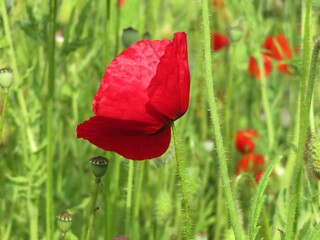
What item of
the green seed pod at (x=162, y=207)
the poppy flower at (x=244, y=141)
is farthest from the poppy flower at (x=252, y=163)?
the green seed pod at (x=162, y=207)

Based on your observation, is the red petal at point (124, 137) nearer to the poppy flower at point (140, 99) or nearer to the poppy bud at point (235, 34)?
the poppy flower at point (140, 99)

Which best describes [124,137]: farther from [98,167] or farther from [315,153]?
[315,153]

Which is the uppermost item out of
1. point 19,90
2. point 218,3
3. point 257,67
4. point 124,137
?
point 218,3

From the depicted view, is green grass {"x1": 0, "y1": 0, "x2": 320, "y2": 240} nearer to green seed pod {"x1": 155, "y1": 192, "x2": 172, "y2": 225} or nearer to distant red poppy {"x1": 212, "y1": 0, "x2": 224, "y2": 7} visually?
green seed pod {"x1": 155, "y1": 192, "x2": 172, "y2": 225}

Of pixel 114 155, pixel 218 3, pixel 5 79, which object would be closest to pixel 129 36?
pixel 114 155

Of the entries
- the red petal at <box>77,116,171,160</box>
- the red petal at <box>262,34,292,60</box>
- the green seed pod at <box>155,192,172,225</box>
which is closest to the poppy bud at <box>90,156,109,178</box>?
the red petal at <box>77,116,171,160</box>

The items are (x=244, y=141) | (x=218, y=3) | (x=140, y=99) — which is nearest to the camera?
(x=140, y=99)
